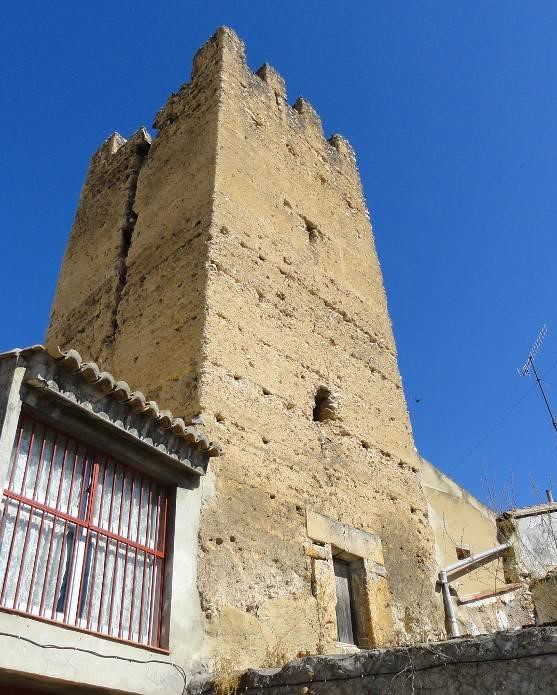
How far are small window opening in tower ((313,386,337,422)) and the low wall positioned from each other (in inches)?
137

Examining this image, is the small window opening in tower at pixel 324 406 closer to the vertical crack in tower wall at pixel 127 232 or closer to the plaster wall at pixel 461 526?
the vertical crack in tower wall at pixel 127 232

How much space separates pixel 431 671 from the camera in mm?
4281

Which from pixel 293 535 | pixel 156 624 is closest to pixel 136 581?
pixel 156 624

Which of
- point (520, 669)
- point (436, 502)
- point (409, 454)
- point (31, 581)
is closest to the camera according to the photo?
point (520, 669)

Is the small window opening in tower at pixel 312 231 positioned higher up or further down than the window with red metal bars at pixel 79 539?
higher up

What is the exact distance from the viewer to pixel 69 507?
498 cm

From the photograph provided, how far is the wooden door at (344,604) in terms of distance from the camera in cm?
672

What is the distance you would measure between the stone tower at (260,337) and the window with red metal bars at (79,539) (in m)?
0.50

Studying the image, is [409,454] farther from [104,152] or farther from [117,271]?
[104,152]

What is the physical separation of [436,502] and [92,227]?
7500mm

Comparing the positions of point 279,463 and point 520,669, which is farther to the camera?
point 279,463

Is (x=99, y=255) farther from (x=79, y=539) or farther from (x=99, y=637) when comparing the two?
(x=99, y=637)

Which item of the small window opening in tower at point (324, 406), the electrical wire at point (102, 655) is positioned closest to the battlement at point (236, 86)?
the small window opening in tower at point (324, 406)

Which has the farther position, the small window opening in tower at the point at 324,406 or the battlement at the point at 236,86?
the battlement at the point at 236,86
